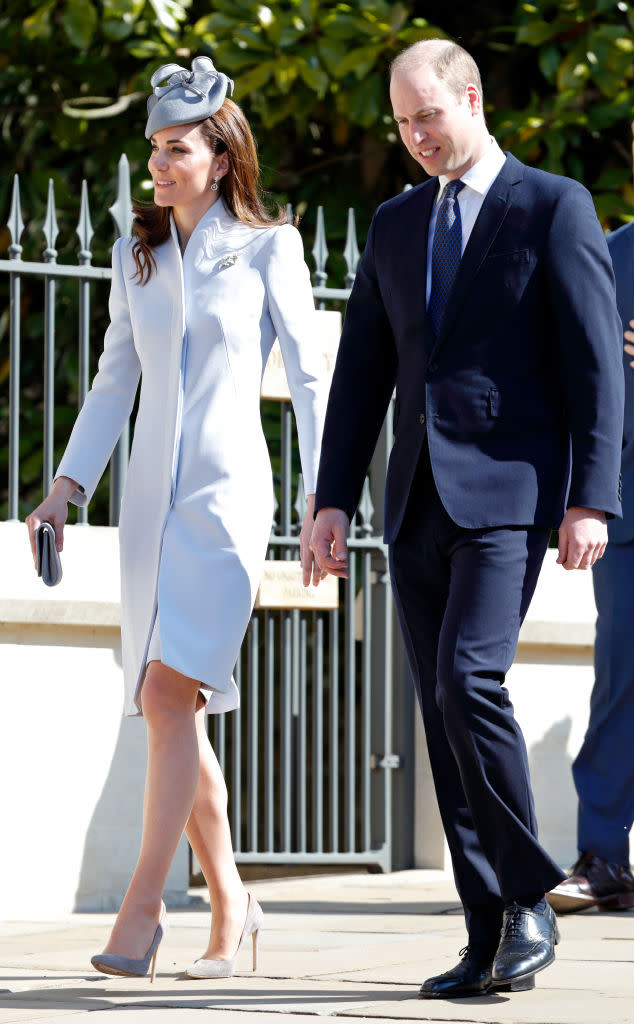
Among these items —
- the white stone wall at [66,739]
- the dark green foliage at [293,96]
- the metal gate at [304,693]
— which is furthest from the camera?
the dark green foliage at [293,96]

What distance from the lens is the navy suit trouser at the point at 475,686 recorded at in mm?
3424

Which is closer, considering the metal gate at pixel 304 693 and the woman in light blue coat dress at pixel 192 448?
the woman in light blue coat dress at pixel 192 448

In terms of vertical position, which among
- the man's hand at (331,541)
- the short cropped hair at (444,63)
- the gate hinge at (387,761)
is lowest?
the gate hinge at (387,761)

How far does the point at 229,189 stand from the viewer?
4121mm

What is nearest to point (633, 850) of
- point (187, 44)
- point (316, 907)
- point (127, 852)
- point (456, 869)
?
point (316, 907)

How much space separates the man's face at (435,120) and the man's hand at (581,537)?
75 cm

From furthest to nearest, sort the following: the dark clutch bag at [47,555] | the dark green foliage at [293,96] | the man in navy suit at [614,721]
Answer: the dark green foliage at [293,96], the man in navy suit at [614,721], the dark clutch bag at [47,555]

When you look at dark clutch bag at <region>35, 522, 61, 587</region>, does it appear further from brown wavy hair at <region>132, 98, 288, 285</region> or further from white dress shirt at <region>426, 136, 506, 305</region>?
white dress shirt at <region>426, 136, 506, 305</region>

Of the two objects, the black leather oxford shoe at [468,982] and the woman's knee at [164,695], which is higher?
the woman's knee at [164,695]

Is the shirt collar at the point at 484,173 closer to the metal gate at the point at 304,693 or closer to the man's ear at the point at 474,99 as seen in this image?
the man's ear at the point at 474,99

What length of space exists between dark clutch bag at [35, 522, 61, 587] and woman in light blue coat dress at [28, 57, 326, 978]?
3 centimetres

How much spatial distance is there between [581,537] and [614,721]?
203 centimetres

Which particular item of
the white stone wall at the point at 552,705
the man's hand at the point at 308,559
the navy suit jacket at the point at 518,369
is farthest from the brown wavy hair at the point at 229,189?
the white stone wall at the point at 552,705

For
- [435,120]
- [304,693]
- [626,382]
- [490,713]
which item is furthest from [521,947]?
[304,693]
